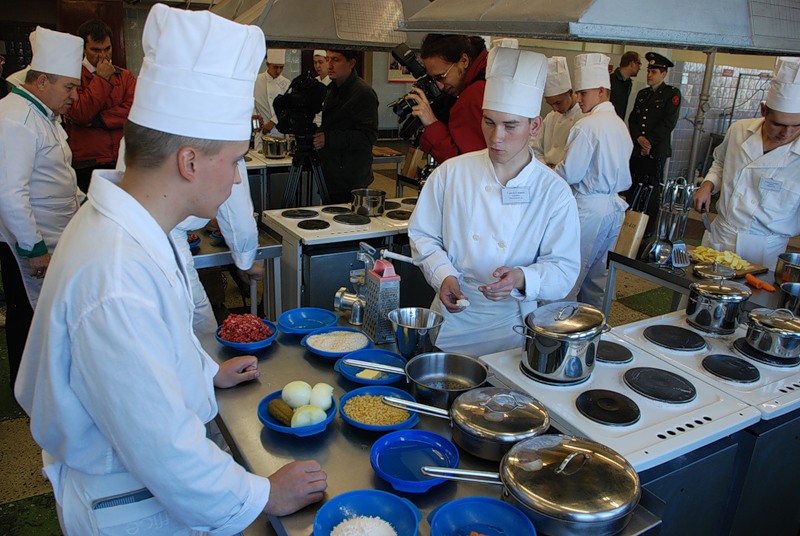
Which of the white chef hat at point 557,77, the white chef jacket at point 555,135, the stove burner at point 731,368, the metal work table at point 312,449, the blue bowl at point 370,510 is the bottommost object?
the metal work table at point 312,449

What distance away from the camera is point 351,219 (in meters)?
3.34

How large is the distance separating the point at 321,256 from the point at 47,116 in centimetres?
140

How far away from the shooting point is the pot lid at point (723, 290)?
1786mm

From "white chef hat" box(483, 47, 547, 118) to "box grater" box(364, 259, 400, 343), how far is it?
2.02ft

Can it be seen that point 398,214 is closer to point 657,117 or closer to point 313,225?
point 313,225

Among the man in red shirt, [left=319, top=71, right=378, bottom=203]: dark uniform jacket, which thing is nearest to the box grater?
[left=319, top=71, right=378, bottom=203]: dark uniform jacket

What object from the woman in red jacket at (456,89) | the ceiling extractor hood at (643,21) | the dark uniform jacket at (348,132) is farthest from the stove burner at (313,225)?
the ceiling extractor hood at (643,21)

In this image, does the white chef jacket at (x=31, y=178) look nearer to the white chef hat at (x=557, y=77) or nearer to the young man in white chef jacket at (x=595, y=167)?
the young man in white chef jacket at (x=595, y=167)

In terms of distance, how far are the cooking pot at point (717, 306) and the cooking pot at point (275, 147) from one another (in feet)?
12.7

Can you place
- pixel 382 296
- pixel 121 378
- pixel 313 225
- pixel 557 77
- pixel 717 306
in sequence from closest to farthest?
pixel 121 378, pixel 382 296, pixel 717 306, pixel 313 225, pixel 557 77

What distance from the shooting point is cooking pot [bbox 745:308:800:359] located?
5.28 ft

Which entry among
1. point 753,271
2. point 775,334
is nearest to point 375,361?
point 775,334

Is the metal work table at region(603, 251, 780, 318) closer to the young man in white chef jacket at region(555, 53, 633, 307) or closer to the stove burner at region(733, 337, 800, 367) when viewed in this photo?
the stove burner at region(733, 337, 800, 367)

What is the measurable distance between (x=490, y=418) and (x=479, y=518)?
237 millimetres
